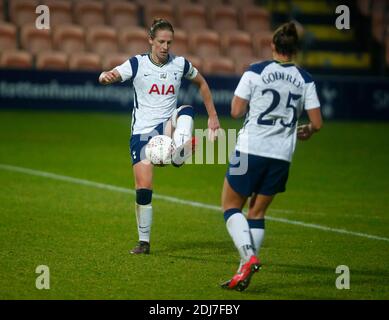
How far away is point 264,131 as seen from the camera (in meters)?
7.96

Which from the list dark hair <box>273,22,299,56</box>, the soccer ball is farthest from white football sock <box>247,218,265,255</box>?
the soccer ball

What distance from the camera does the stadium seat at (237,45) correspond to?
25500 mm

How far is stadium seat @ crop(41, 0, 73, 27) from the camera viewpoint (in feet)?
79.1

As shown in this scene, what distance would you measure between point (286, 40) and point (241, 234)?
5.22 ft

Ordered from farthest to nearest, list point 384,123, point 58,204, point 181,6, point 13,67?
1. point 181,6
2. point 384,123
3. point 13,67
4. point 58,204

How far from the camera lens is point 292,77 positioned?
7883 mm

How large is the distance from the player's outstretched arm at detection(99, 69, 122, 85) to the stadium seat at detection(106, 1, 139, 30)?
52.1 ft

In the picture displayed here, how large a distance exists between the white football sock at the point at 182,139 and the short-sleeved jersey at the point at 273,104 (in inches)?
63.8

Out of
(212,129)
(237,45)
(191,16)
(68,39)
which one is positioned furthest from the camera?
(191,16)

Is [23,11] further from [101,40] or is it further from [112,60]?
[112,60]

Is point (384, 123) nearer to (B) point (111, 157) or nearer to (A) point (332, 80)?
(A) point (332, 80)

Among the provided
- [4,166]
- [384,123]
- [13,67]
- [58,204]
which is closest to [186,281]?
[58,204]

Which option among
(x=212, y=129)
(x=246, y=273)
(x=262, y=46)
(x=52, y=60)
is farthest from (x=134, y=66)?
(x=262, y=46)

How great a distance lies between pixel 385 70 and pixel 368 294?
1771 cm
